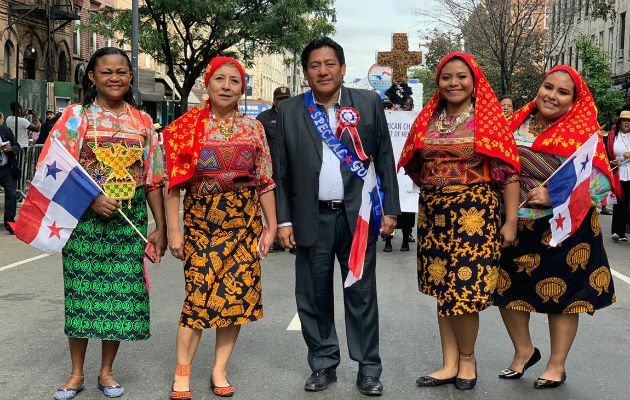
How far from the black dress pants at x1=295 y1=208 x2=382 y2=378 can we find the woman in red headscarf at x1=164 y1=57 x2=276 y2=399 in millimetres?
389

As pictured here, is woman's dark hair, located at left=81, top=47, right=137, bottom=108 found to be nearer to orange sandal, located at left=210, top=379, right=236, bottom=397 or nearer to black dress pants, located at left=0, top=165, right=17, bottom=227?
orange sandal, located at left=210, top=379, right=236, bottom=397

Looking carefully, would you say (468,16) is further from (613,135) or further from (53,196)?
(53,196)

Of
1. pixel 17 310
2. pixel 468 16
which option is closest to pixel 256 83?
pixel 468 16

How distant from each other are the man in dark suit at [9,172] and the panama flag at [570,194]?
31.7 feet

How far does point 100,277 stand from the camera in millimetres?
4734

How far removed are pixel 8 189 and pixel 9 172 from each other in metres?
0.28

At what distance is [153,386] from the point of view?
16.5 ft

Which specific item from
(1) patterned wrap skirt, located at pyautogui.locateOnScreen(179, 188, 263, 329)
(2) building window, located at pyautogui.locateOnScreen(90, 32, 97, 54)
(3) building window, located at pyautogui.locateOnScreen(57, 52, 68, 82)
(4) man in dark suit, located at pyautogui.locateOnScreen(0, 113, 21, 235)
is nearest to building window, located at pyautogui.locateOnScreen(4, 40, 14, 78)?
(3) building window, located at pyautogui.locateOnScreen(57, 52, 68, 82)

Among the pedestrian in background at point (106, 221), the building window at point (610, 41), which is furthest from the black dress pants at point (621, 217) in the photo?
the building window at point (610, 41)

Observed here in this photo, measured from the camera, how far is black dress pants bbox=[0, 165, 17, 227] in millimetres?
12688

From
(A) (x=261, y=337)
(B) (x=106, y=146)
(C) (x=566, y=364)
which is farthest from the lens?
(A) (x=261, y=337)

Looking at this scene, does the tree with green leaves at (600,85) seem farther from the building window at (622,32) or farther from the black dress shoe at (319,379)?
the black dress shoe at (319,379)

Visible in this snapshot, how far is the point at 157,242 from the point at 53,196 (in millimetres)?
624

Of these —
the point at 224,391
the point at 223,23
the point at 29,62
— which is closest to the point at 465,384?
the point at 224,391
